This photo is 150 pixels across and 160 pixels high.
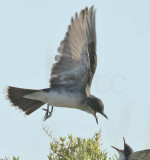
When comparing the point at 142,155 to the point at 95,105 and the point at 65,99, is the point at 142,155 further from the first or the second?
the point at 65,99

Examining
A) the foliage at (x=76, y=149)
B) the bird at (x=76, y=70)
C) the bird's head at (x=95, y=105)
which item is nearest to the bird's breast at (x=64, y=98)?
the bird at (x=76, y=70)

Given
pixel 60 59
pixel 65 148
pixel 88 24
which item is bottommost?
pixel 65 148

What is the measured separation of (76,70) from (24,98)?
4.21 ft

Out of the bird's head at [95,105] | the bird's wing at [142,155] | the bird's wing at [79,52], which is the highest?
the bird's wing at [79,52]

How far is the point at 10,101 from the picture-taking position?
291 inches

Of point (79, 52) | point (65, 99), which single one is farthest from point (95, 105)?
point (79, 52)

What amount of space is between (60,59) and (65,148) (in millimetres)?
2364

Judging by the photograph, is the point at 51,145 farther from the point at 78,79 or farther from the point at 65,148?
the point at 78,79

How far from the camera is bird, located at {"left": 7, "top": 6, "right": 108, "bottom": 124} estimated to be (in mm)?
6496

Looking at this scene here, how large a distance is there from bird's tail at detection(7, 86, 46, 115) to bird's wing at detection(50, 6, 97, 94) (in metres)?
0.49

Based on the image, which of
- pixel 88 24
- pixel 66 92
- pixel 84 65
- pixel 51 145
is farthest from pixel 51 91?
pixel 51 145

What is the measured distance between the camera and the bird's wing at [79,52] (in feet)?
21.3

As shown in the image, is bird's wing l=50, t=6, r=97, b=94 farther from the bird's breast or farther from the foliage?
the foliage

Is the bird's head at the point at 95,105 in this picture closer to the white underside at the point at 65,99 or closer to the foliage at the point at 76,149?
the white underside at the point at 65,99
